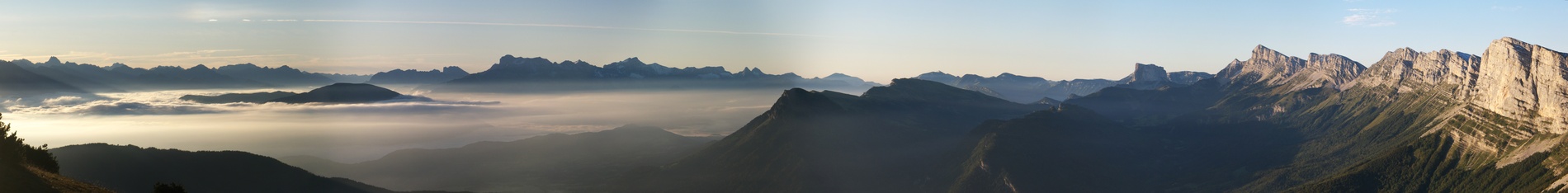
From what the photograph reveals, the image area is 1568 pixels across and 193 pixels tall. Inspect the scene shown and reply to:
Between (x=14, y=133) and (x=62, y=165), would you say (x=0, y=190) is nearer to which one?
(x=14, y=133)

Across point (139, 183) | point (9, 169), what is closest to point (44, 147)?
point (9, 169)

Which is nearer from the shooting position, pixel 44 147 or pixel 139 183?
pixel 44 147

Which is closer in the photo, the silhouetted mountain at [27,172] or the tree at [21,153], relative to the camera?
the silhouetted mountain at [27,172]

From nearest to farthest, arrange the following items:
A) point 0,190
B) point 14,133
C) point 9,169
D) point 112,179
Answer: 1. point 0,190
2. point 9,169
3. point 14,133
4. point 112,179

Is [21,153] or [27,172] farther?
[21,153]

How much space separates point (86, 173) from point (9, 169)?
4549 inches

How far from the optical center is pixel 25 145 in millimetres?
122688

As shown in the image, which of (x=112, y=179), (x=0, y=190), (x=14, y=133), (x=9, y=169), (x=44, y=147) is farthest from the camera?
(x=112, y=179)

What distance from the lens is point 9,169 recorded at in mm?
101375

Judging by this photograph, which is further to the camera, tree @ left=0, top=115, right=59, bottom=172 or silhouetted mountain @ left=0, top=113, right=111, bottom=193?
tree @ left=0, top=115, right=59, bottom=172

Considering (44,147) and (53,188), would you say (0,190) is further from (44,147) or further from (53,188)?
(44,147)

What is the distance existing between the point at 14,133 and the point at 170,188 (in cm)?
3705

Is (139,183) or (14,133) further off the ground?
(14,133)

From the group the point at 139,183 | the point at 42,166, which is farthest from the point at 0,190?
the point at 139,183
